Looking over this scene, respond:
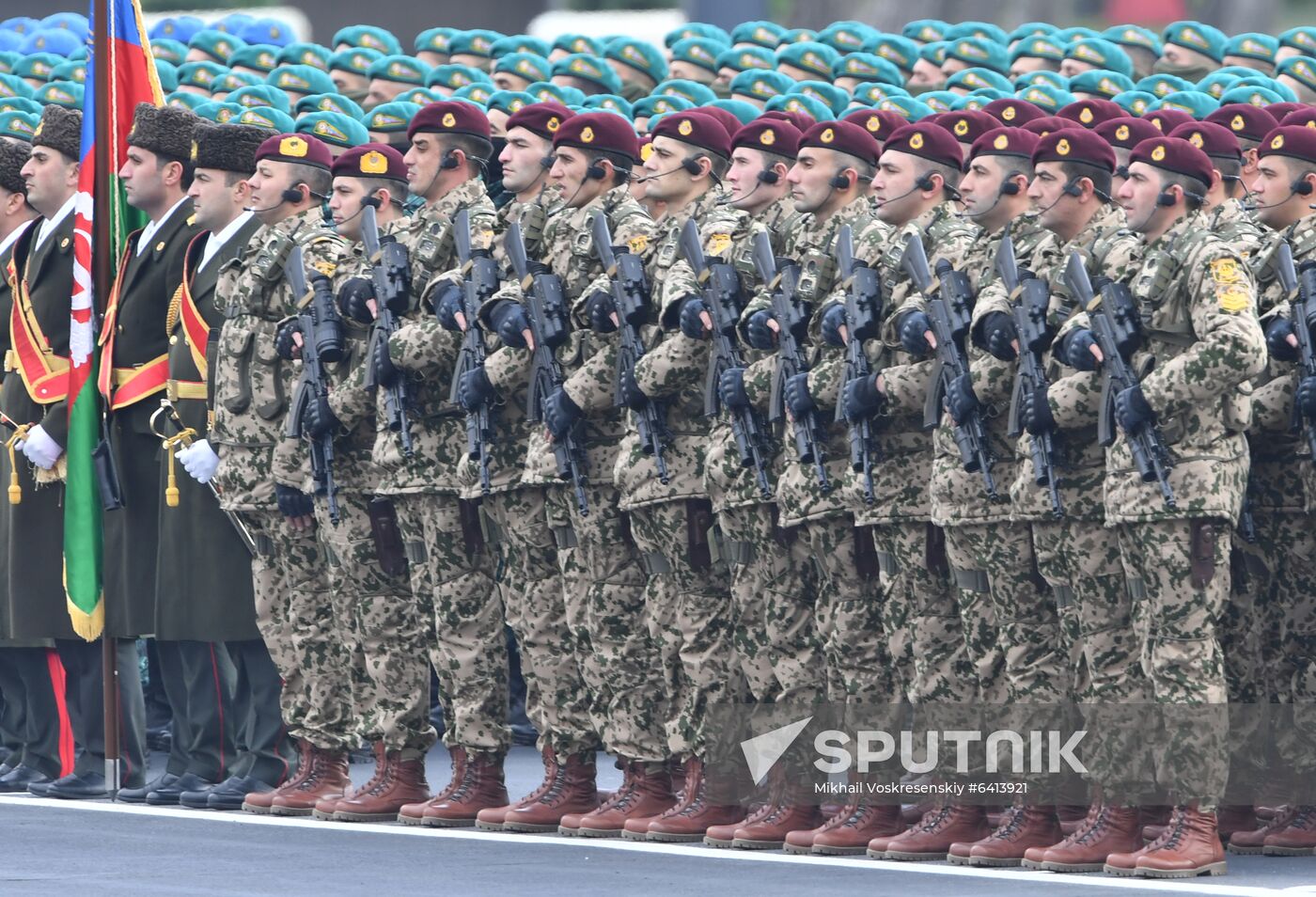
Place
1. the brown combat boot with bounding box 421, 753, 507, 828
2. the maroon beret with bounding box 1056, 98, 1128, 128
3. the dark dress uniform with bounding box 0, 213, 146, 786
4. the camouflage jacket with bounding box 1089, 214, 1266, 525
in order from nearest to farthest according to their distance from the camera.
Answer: the camouflage jacket with bounding box 1089, 214, 1266, 525 → the brown combat boot with bounding box 421, 753, 507, 828 → the maroon beret with bounding box 1056, 98, 1128, 128 → the dark dress uniform with bounding box 0, 213, 146, 786

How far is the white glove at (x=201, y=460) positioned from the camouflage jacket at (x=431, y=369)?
0.74 metres

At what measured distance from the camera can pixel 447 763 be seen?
12203 mm

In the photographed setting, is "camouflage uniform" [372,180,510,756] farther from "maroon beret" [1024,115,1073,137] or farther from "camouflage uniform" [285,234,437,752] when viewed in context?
"maroon beret" [1024,115,1073,137]

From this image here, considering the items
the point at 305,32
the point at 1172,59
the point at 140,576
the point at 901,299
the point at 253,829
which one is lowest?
the point at 253,829

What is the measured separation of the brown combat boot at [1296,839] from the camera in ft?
30.7

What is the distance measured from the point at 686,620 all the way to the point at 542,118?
1.90 m

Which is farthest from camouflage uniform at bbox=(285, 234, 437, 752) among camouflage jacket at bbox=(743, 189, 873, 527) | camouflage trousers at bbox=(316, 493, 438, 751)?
camouflage jacket at bbox=(743, 189, 873, 527)

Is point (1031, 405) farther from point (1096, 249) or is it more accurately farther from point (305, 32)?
point (305, 32)

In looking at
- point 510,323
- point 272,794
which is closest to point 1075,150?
point 510,323

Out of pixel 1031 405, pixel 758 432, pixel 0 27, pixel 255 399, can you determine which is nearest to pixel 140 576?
pixel 255 399

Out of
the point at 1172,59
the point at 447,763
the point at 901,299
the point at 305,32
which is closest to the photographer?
the point at 901,299

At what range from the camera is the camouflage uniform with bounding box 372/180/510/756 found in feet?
34.7

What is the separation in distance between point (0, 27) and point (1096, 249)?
505 inches

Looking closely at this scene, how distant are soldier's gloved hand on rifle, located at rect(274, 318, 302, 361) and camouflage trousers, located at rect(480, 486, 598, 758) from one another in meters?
0.97
